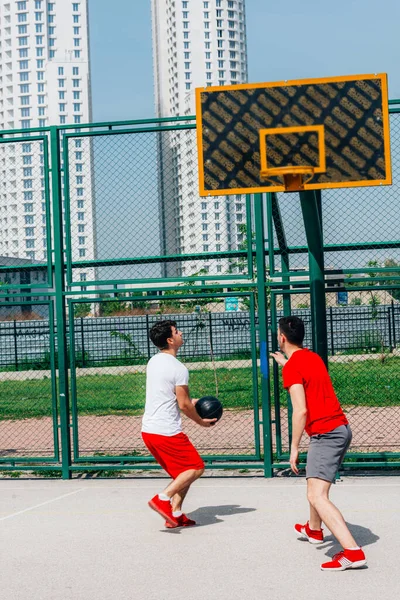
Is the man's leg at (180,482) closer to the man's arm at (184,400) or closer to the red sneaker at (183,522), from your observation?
the red sneaker at (183,522)

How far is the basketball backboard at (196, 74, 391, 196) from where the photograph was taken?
7.72 meters

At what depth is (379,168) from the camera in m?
7.70

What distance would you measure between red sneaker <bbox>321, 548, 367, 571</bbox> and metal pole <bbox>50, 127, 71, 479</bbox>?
14.8 ft

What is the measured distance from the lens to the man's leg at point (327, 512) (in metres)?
5.94

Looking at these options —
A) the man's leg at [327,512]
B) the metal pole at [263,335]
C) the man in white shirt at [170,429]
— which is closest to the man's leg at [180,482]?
the man in white shirt at [170,429]

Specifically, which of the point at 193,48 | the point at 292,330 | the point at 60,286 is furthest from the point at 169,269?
the point at 193,48

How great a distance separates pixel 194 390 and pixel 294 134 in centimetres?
1156

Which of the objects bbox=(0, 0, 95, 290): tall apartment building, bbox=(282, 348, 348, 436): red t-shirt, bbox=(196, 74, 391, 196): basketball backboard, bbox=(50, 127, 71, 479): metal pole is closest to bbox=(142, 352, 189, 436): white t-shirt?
bbox=(282, 348, 348, 436): red t-shirt

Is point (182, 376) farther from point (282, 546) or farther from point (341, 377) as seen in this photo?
point (341, 377)

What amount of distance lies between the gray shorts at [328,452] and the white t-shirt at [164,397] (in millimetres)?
1282

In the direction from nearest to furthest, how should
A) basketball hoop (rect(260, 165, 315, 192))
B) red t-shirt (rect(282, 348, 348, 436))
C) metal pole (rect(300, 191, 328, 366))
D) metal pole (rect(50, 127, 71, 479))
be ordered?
red t-shirt (rect(282, 348, 348, 436)) → basketball hoop (rect(260, 165, 315, 192)) → metal pole (rect(300, 191, 328, 366)) → metal pole (rect(50, 127, 71, 479))

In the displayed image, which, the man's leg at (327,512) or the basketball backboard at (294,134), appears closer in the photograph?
the man's leg at (327,512)

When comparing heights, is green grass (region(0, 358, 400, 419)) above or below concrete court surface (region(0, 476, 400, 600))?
below

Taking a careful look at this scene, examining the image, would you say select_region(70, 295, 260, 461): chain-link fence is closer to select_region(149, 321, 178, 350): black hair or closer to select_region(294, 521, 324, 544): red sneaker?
select_region(149, 321, 178, 350): black hair
